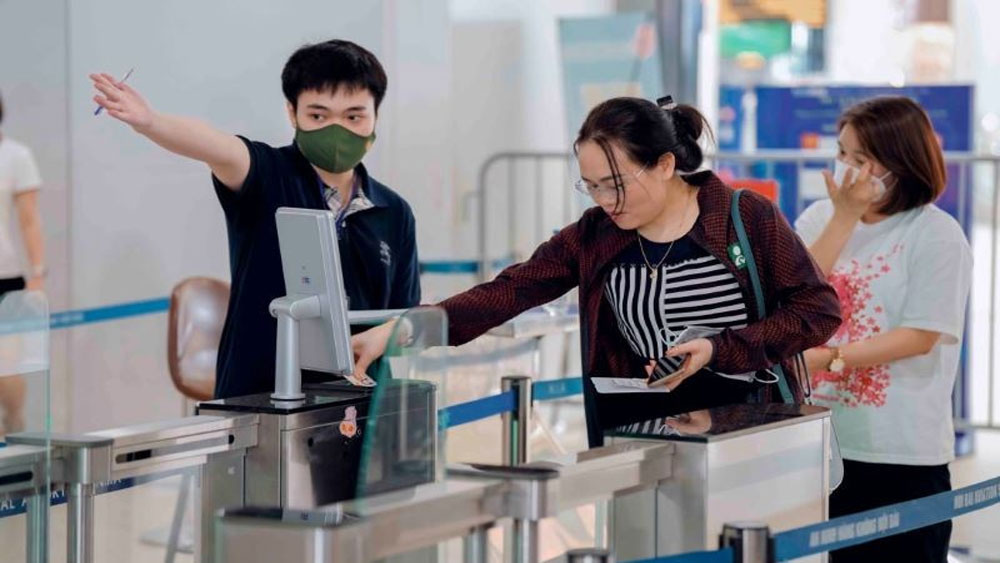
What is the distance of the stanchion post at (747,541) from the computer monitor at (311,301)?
0.80m

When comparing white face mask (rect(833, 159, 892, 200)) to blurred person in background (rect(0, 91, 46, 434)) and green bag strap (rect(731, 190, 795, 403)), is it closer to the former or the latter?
green bag strap (rect(731, 190, 795, 403))

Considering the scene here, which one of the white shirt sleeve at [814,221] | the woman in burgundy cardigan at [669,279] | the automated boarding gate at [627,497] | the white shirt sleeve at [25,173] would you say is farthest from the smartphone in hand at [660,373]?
the white shirt sleeve at [25,173]

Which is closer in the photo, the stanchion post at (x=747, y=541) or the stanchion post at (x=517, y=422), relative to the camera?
the stanchion post at (x=747, y=541)

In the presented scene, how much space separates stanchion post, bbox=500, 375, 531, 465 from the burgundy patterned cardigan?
0.89 meters

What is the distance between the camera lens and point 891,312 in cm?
379

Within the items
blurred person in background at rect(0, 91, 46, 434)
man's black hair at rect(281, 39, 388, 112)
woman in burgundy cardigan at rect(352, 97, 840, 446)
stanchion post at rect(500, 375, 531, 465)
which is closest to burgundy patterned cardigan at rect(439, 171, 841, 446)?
woman in burgundy cardigan at rect(352, 97, 840, 446)

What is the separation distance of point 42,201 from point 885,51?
1130 cm

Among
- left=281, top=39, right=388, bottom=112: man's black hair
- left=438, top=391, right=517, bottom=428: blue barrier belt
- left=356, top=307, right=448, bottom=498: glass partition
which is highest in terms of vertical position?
left=281, top=39, right=388, bottom=112: man's black hair

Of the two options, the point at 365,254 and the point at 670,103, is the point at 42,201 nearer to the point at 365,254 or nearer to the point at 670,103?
the point at 365,254

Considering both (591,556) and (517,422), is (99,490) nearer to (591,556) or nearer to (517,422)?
(591,556)

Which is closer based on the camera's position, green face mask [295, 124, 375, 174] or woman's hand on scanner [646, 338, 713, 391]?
woman's hand on scanner [646, 338, 713, 391]

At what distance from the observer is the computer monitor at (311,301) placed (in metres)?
2.91

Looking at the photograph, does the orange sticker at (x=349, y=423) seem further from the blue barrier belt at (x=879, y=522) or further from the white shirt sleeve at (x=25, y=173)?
the white shirt sleeve at (x=25, y=173)

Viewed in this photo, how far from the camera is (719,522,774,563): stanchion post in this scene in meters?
2.51
